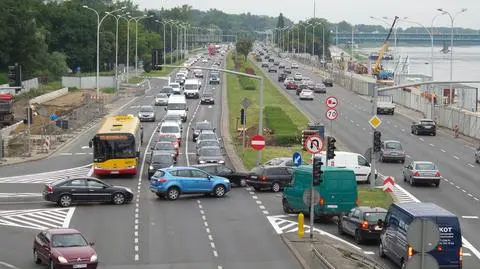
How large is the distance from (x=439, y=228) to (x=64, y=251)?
10.5 m

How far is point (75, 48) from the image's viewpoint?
149625 mm

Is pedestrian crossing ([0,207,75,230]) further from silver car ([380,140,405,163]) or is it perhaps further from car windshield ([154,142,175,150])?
silver car ([380,140,405,163])

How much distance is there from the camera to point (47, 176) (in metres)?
51.7

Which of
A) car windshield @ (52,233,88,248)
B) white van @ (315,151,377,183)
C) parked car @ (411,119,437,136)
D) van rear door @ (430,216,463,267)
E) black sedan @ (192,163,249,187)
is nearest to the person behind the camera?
van rear door @ (430,216,463,267)

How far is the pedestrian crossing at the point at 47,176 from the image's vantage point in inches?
1961

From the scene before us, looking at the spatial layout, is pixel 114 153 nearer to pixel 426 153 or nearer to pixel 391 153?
pixel 391 153

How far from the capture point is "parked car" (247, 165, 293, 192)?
1848 inches

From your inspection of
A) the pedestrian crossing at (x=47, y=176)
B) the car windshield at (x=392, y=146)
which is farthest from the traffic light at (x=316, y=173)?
the car windshield at (x=392, y=146)

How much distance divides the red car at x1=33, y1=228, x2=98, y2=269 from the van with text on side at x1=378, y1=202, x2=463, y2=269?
8.63m

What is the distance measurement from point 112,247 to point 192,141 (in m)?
37.6

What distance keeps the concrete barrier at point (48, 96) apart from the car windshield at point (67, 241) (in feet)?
216

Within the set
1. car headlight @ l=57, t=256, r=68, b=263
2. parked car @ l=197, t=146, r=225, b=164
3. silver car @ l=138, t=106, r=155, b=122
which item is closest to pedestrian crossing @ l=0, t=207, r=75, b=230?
car headlight @ l=57, t=256, r=68, b=263

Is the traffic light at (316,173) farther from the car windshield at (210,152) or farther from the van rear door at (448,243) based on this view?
the car windshield at (210,152)

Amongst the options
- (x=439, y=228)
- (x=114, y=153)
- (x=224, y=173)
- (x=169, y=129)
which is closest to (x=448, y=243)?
(x=439, y=228)
